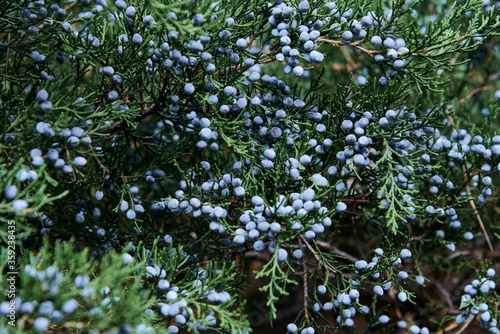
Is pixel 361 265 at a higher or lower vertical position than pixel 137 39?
lower

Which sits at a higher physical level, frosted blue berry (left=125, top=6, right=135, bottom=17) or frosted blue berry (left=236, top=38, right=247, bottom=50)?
frosted blue berry (left=125, top=6, right=135, bottom=17)

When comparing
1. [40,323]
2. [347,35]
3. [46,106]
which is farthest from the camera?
[347,35]

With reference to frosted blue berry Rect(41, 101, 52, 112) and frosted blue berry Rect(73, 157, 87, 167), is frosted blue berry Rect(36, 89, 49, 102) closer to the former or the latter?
frosted blue berry Rect(41, 101, 52, 112)

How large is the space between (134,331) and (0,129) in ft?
1.50

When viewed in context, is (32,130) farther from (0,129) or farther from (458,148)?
(458,148)

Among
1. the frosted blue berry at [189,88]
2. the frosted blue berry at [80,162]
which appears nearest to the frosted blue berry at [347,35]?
the frosted blue berry at [189,88]

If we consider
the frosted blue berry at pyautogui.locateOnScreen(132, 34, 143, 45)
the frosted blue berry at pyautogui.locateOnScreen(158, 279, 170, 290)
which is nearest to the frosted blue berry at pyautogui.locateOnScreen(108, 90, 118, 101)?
the frosted blue berry at pyautogui.locateOnScreen(132, 34, 143, 45)

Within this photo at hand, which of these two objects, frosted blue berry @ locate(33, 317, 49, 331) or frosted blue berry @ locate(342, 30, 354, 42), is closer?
frosted blue berry @ locate(33, 317, 49, 331)

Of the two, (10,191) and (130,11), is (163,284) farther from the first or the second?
(130,11)

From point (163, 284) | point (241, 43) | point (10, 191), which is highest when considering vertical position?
point (241, 43)

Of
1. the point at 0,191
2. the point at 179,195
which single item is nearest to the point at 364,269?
the point at 179,195

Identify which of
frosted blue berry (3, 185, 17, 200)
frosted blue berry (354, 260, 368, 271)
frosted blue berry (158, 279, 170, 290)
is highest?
frosted blue berry (3, 185, 17, 200)

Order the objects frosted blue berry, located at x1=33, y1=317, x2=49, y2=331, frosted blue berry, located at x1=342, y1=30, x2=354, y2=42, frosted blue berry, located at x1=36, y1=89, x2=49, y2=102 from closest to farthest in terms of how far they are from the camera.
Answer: frosted blue berry, located at x1=33, y1=317, x2=49, y2=331 < frosted blue berry, located at x1=36, y1=89, x2=49, y2=102 < frosted blue berry, located at x1=342, y1=30, x2=354, y2=42

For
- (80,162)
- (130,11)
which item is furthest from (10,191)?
(130,11)
